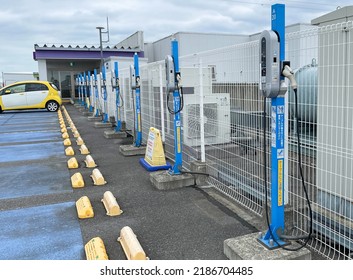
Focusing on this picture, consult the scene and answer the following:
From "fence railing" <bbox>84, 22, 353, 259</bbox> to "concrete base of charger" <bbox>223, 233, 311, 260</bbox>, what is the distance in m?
0.43

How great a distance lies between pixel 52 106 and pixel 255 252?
18.8 m

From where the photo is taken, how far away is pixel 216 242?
11.6 feet

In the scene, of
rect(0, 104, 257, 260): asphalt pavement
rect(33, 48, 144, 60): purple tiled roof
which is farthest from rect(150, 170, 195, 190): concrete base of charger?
rect(33, 48, 144, 60): purple tiled roof

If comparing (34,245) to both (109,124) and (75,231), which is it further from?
(109,124)

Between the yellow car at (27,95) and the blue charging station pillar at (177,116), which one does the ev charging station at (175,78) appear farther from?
the yellow car at (27,95)

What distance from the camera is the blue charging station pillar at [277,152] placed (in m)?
2.78

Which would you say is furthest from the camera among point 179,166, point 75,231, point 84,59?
point 84,59

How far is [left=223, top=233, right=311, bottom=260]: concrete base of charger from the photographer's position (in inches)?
114

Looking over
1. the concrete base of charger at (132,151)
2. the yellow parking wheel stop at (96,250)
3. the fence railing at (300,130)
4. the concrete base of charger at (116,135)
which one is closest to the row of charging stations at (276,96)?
the fence railing at (300,130)

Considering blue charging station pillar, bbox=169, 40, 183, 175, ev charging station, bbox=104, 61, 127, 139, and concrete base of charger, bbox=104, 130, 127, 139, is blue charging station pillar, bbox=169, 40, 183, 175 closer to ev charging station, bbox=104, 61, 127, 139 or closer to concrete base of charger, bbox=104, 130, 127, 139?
ev charging station, bbox=104, 61, 127, 139

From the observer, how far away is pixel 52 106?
65.0 ft

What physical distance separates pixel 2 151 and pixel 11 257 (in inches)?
249

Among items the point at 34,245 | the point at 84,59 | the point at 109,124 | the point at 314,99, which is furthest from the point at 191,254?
the point at 84,59

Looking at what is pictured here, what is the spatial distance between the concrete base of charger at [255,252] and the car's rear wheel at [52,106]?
1846cm
